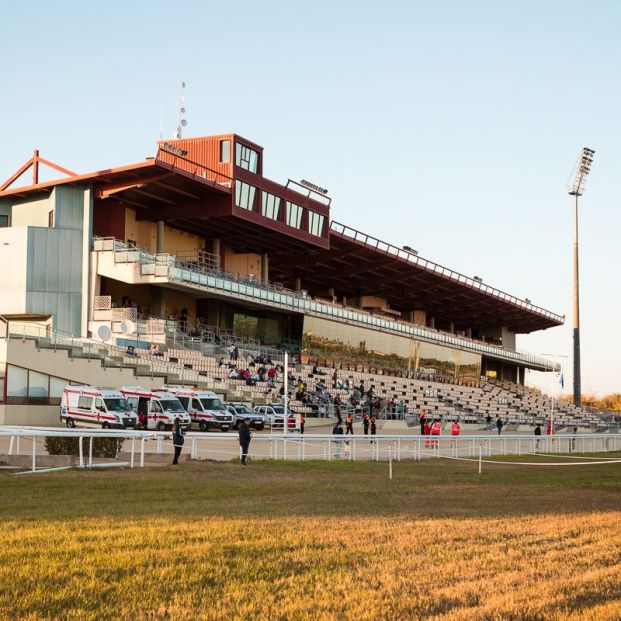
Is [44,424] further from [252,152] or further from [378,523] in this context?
[378,523]

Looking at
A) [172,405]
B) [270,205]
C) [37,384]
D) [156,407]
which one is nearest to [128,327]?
[37,384]

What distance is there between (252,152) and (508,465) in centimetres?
3832

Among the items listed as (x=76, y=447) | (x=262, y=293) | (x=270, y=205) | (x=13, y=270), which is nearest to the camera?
(x=76, y=447)

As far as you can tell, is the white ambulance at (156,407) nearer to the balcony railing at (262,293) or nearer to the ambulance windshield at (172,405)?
the ambulance windshield at (172,405)

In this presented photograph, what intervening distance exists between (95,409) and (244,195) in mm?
25599

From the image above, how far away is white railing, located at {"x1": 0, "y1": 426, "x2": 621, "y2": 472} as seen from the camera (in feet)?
77.7

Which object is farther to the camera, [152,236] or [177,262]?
[152,236]

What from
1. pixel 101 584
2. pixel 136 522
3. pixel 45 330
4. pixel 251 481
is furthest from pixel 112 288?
pixel 101 584

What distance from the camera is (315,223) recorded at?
70.3 m

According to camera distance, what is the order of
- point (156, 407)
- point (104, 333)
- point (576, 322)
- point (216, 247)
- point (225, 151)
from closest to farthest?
point (156, 407)
point (104, 333)
point (225, 151)
point (216, 247)
point (576, 322)

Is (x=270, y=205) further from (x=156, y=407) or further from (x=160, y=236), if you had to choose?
(x=156, y=407)

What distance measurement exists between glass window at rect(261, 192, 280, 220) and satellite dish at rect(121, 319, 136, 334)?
47.7 ft

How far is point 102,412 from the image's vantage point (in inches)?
1534

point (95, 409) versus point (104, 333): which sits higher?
point (104, 333)
